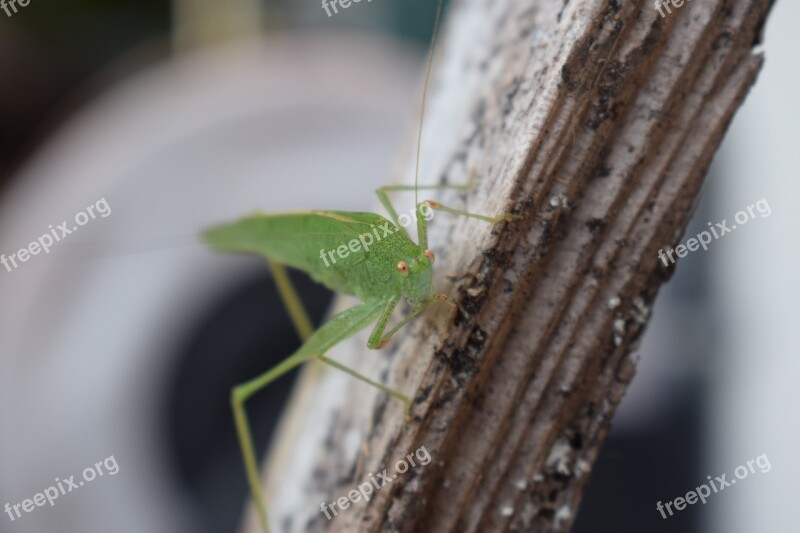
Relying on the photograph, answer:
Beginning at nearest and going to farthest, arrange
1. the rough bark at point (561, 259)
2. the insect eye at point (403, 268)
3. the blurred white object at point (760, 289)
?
1. the rough bark at point (561, 259)
2. the insect eye at point (403, 268)
3. the blurred white object at point (760, 289)

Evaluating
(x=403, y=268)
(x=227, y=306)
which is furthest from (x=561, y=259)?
(x=227, y=306)

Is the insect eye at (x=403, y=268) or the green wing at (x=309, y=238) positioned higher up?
the green wing at (x=309, y=238)

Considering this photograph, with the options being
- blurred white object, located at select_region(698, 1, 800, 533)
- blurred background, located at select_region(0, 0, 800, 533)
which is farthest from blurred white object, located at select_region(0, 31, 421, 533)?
blurred white object, located at select_region(698, 1, 800, 533)

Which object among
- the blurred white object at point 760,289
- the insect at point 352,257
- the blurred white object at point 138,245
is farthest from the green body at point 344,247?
the blurred white object at point 760,289

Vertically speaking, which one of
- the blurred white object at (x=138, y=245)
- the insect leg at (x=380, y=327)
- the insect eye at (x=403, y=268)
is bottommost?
the insect leg at (x=380, y=327)

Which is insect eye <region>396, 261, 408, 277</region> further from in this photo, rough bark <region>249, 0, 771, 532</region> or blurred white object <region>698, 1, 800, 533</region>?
blurred white object <region>698, 1, 800, 533</region>

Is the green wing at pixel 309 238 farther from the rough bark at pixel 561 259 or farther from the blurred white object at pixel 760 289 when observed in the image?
the blurred white object at pixel 760 289

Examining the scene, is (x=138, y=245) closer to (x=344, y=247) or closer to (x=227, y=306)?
(x=227, y=306)
